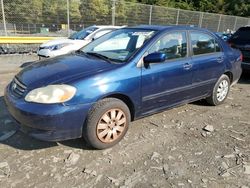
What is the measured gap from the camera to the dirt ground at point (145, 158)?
10.9 feet

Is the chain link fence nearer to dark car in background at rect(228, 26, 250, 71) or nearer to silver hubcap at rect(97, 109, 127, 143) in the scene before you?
dark car in background at rect(228, 26, 250, 71)

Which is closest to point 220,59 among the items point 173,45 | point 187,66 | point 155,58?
point 187,66

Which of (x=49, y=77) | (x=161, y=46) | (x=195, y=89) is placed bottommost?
(x=195, y=89)

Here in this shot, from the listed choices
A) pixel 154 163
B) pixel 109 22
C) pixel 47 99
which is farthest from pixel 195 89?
pixel 109 22

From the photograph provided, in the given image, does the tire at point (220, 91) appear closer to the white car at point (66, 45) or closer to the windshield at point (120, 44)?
the windshield at point (120, 44)

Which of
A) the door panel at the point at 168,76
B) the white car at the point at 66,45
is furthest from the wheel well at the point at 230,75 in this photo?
the white car at the point at 66,45

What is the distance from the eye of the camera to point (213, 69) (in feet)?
17.9

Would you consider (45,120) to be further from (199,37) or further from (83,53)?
(199,37)

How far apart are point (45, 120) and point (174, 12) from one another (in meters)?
15.7

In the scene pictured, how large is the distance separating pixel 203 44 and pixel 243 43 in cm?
368

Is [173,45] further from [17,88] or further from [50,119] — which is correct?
[17,88]

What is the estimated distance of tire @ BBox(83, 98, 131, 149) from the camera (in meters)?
3.73

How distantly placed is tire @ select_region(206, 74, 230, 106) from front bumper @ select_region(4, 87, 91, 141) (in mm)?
3008

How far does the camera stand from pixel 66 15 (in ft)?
40.8
